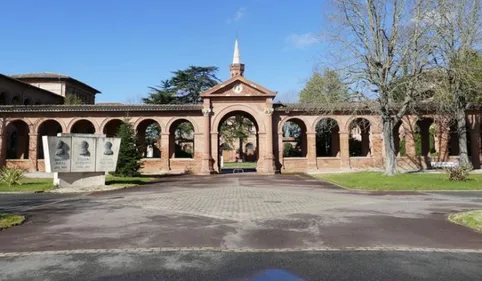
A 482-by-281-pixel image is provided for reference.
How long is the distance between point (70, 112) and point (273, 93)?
19.6m

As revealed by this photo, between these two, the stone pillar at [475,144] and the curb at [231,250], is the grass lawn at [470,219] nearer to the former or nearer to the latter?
the curb at [231,250]

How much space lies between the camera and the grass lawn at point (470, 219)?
8.02 meters

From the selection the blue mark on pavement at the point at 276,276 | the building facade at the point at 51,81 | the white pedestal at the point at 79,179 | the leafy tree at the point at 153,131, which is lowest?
the blue mark on pavement at the point at 276,276

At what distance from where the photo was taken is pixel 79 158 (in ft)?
61.7

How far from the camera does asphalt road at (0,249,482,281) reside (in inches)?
188

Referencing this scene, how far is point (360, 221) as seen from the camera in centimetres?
884

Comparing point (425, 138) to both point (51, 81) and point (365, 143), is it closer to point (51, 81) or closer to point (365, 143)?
point (365, 143)

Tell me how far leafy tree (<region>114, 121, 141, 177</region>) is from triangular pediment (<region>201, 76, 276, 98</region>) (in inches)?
357

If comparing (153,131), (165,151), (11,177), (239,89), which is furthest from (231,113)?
(153,131)

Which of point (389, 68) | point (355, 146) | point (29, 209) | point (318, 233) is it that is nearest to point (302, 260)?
point (318, 233)

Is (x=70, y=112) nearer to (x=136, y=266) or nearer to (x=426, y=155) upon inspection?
(x=136, y=266)

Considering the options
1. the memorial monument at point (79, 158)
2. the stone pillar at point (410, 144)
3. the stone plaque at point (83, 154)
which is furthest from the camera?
the stone pillar at point (410, 144)

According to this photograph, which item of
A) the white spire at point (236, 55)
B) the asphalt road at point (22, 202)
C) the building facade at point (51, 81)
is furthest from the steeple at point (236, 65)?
the asphalt road at point (22, 202)

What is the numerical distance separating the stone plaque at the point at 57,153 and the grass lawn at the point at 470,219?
1707cm
